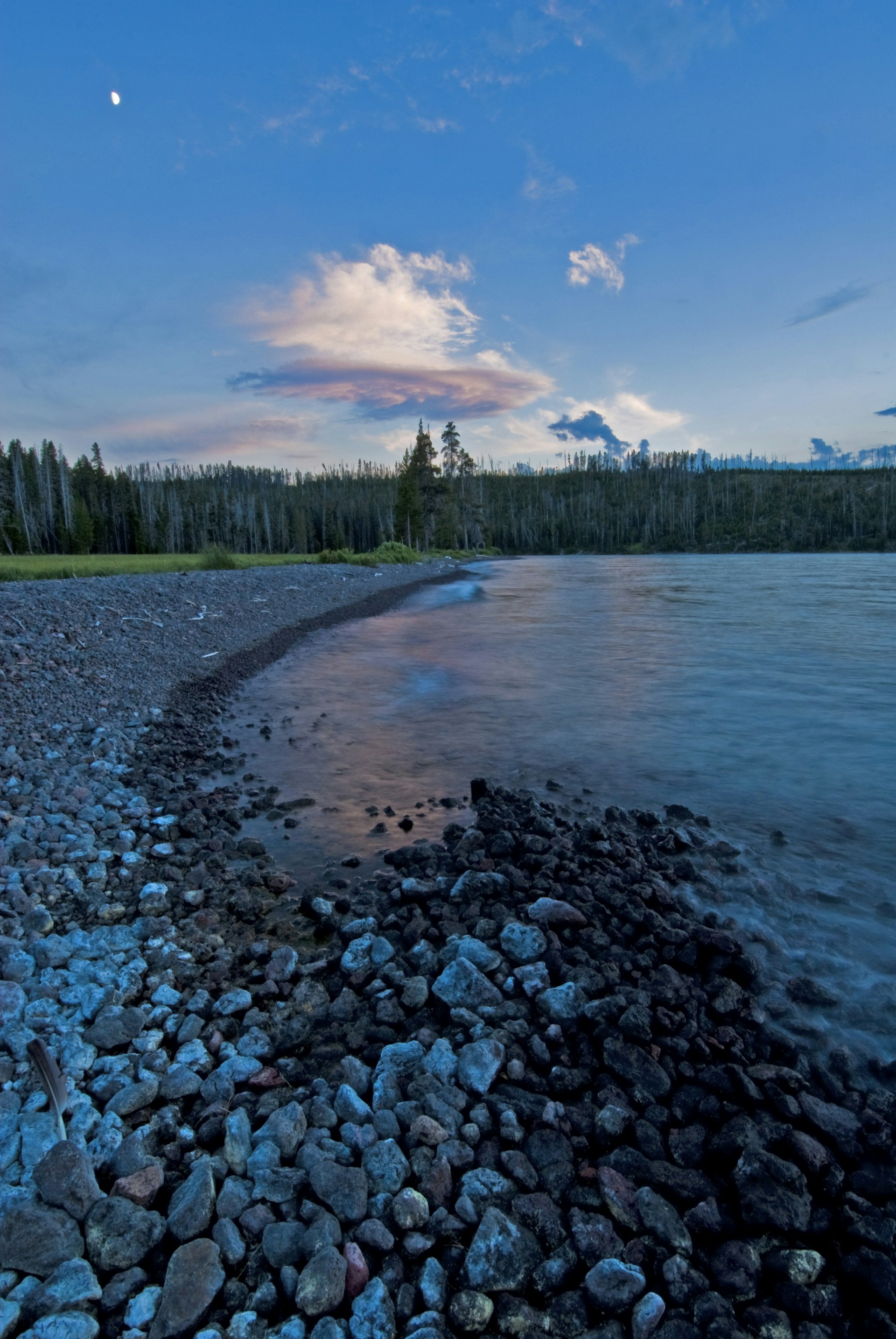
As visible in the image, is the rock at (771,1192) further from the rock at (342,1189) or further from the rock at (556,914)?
the rock at (556,914)

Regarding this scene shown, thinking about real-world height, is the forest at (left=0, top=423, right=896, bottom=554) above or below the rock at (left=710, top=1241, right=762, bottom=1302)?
above

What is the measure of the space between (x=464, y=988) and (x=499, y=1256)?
1.61 meters

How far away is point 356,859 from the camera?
21.2 ft

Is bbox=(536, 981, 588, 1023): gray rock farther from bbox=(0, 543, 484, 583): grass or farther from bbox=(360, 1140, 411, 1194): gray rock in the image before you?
bbox=(0, 543, 484, 583): grass

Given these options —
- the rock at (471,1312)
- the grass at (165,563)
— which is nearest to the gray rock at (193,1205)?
the rock at (471,1312)

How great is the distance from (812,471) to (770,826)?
655ft

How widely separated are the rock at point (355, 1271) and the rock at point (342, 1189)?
5.2 inches

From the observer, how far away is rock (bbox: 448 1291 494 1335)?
2.52 metres

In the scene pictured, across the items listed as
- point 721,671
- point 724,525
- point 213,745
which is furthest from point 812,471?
point 213,745

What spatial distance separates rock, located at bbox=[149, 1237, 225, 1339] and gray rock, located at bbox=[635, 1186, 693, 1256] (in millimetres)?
1732

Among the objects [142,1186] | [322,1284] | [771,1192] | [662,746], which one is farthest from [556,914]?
[662,746]

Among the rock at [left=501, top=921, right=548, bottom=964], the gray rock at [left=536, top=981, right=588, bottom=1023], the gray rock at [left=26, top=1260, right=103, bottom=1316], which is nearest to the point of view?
the gray rock at [left=26, top=1260, right=103, bottom=1316]

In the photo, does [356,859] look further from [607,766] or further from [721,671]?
[721,671]

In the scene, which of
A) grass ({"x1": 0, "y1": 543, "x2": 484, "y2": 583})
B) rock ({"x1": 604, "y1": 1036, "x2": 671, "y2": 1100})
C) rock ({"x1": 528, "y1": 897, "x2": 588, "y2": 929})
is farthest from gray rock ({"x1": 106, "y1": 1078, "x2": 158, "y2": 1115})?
grass ({"x1": 0, "y1": 543, "x2": 484, "y2": 583})
